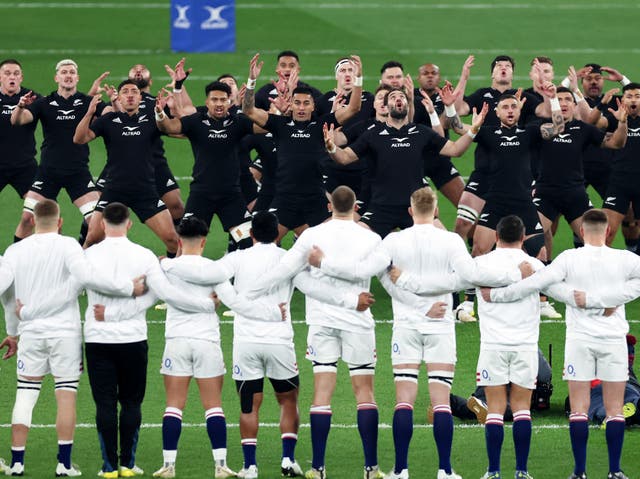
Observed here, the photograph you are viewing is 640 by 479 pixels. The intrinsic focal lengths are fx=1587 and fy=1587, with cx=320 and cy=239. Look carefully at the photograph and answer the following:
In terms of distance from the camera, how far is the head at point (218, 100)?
1781 centimetres

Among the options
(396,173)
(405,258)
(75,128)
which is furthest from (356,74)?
(405,258)

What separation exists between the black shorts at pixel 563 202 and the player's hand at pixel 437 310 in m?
5.95

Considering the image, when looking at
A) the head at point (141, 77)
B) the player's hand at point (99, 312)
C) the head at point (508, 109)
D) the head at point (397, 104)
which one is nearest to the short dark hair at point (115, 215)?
the player's hand at point (99, 312)

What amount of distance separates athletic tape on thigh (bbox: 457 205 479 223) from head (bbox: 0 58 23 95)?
5.65 meters

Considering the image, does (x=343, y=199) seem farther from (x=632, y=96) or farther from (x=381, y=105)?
(x=632, y=96)

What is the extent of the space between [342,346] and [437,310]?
848 mm

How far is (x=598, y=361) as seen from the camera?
1281cm

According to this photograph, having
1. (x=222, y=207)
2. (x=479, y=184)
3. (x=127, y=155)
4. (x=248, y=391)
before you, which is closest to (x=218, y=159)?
(x=222, y=207)

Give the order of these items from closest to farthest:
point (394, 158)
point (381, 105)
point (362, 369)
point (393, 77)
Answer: point (362, 369)
point (394, 158)
point (381, 105)
point (393, 77)

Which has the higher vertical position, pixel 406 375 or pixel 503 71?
pixel 503 71

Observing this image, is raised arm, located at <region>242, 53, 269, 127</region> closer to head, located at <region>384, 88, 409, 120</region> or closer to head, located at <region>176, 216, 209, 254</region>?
head, located at <region>384, 88, 409, 120</region>

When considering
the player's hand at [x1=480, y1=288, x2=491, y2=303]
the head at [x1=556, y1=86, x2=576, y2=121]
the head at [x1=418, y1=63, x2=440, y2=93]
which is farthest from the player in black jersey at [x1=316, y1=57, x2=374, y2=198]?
the player's hand at [x1=480, y1=288, x2=491, y2=303]

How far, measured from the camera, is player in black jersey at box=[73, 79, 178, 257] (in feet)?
59.4

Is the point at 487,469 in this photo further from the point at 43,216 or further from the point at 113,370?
the point at 43,216
